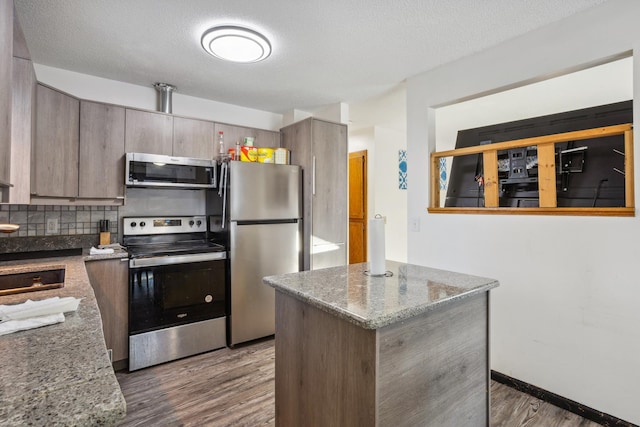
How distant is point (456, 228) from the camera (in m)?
2.58

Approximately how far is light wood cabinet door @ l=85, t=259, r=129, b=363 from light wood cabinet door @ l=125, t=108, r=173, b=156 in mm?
996

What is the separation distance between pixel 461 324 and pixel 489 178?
1.40 meters

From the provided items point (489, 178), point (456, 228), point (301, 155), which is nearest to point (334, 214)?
point (301, 155)

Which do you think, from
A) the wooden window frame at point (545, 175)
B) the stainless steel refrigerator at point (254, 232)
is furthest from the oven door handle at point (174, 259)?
the wooden window frame at point (545, 175)

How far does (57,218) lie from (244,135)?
179 centimetres

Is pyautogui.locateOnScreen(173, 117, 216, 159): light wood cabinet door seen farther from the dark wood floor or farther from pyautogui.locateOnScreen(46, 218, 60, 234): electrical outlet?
the dark wood floor

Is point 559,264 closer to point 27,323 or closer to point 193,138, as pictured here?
point 27,323

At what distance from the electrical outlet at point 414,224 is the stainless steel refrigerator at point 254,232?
111 cm

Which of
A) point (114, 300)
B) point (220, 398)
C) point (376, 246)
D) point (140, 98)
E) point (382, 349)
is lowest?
point (220, 398)

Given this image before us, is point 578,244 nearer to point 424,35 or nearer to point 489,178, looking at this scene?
point 489,178

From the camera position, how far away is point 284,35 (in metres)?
2.18

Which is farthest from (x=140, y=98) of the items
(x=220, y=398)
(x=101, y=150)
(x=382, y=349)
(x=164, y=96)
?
(x=382, y=349)

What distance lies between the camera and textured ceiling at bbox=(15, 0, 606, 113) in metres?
1.88

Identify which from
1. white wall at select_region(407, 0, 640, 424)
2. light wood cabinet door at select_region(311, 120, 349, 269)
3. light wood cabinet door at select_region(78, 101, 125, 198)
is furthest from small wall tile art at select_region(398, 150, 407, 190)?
light wood cabinet door at select_region(78, 101, 125, 198)
